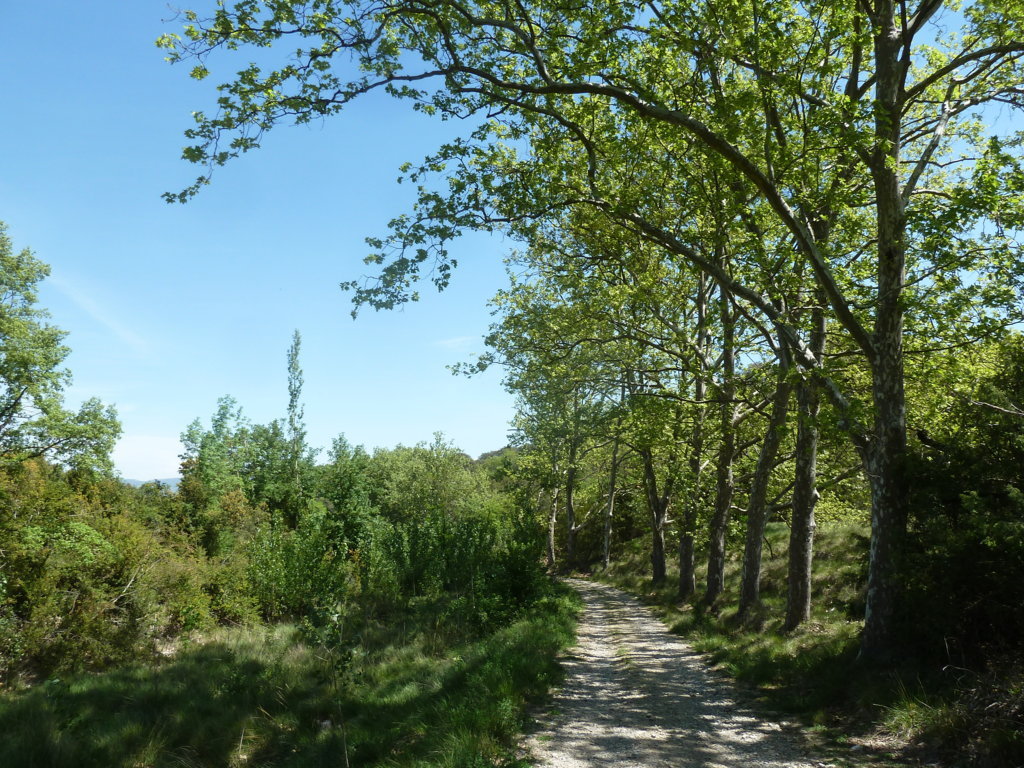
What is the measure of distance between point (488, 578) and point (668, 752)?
12.3 meters

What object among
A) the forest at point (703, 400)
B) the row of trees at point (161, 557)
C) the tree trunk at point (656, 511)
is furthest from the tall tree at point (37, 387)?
the tree trunk at point (656, 511)

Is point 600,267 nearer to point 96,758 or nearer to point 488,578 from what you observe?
point 488,578

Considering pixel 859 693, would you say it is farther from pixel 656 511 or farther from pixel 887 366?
pixel 656 511

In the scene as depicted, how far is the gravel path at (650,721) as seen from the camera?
5.91 m

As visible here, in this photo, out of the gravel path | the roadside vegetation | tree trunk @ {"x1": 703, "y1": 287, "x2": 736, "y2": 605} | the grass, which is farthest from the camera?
tree trunk @ {"x1": 703, "y1": 287, "x2": 736, "y2": 605}

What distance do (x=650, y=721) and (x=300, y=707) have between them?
6366 mm

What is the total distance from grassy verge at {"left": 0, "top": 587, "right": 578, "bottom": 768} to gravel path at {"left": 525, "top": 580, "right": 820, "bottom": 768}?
1.58 ft

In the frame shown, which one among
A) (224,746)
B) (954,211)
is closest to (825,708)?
(954,211)

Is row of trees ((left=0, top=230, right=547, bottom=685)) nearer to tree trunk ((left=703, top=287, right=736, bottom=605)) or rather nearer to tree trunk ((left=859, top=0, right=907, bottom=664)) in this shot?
tree trunk ((left=703, top=287, right=736, bottom=605))

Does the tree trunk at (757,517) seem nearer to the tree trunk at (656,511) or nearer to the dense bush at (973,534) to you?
the dense bush at (973,534)

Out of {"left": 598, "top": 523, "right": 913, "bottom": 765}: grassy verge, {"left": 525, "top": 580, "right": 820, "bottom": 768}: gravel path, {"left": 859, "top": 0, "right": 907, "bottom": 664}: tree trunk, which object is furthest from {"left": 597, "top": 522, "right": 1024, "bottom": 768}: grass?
{"left": 859, "top": 0, "right": 907, "bottom": 664}: tree trunk

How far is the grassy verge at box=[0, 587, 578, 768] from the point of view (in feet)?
22.2

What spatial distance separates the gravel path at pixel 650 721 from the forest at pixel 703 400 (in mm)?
508

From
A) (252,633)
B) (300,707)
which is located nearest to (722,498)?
(300,707)
